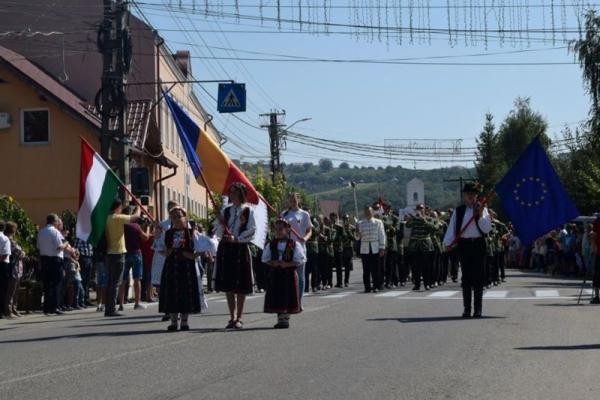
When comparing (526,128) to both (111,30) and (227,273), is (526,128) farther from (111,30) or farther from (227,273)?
(227,273)

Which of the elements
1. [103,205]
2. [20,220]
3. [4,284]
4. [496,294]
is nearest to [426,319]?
[103,205]

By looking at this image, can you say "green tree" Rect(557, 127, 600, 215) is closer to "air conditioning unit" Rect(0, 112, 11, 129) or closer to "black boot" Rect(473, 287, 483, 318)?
"air conditioning unit" Rect(0, 112, 11, 129)

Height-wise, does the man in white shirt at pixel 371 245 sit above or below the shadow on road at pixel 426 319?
above

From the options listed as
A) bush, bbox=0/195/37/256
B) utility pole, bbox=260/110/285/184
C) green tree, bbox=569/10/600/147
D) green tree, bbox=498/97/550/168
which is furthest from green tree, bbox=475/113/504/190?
bush, bbox=0/195/37/256

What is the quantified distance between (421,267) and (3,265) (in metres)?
11.2

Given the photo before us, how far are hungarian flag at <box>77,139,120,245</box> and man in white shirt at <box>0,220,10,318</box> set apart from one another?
3.22 meters

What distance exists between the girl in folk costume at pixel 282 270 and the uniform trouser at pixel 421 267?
12.8m

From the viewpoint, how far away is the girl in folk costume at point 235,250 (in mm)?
16375

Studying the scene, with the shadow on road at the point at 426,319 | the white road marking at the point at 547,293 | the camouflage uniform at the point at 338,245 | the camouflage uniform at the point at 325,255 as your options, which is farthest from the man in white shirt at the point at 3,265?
the camouflage uniform at the point at 338,245

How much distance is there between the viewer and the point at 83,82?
50.8 m

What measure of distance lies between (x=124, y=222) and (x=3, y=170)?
22496 millimetres

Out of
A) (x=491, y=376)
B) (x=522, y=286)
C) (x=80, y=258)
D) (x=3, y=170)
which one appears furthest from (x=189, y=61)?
(x=491, y=376)

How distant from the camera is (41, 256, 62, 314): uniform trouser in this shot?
74.1 feet

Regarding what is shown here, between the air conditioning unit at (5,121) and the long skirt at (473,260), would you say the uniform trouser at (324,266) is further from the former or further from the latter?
the air conditioning unit at (5,121)
